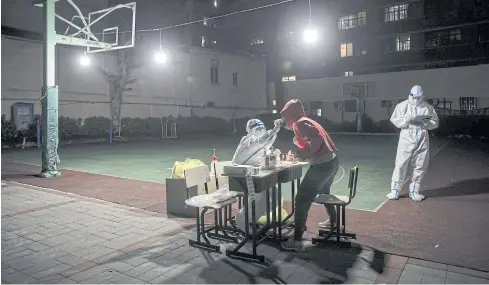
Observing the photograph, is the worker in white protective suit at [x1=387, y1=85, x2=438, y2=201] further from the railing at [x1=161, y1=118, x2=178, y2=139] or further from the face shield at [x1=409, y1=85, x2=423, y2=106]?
the railing at [x1=161, y1=118, x2=178, y2=139]

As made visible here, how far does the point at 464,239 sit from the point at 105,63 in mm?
23942

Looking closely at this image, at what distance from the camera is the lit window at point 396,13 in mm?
32544

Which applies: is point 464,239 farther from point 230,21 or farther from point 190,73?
point 230,21

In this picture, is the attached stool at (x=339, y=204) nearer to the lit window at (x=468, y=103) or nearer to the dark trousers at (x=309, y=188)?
the dark trousers at (x=309, y=188)

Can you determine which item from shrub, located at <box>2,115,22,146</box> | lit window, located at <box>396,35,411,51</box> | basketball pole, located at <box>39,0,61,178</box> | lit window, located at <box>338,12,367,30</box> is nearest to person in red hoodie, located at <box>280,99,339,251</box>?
basketball pole, located at <box>39,0,61,178</box>

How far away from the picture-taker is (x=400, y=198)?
23.5 ft

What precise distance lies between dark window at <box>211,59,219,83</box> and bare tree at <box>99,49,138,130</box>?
26.2ft

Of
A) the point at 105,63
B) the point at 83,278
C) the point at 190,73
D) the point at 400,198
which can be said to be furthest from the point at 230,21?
the point at 83,278

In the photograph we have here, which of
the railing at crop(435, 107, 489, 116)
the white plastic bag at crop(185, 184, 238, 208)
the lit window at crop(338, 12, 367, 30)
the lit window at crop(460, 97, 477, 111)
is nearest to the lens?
the white plastic bag at crop(185, 184, 238, 208)

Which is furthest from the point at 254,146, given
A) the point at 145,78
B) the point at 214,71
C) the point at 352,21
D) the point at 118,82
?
the point at 352,21

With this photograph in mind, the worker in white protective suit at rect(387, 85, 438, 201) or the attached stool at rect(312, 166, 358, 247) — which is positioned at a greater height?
the worker in white protective suit at rect(387, 85, 438, 201)

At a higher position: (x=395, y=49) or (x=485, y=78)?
(x=395, y=49)

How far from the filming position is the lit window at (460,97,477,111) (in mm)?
27641

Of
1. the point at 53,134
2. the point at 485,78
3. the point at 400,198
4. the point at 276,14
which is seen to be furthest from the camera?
the point at 276,14
